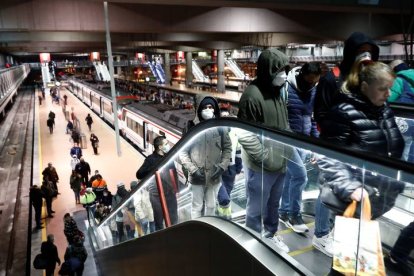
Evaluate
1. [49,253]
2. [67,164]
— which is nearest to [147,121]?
[67,164]

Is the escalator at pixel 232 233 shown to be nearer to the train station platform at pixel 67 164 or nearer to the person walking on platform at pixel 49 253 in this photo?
the person walking on platform at pixel 49 253

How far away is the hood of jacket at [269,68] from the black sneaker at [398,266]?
208 cm

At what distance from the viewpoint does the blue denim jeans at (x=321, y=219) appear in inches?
99.0

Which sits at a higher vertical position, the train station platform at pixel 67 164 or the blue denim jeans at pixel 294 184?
the blue denim jeans at pixel 294 184

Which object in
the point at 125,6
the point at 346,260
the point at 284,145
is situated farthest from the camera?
the point at 125,6

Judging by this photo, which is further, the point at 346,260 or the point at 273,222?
the point at 273,222

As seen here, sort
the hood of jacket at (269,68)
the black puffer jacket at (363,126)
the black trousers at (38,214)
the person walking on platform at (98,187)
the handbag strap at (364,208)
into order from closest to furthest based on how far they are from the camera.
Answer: the handbag strap at (364,208), the black puffer jacket at (363,126), the hood of jacket at (269,68), the person walking on platform at (98,187), the black trousers at (38,214)

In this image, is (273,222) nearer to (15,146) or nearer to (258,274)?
(258,274)

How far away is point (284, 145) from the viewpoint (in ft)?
8.66

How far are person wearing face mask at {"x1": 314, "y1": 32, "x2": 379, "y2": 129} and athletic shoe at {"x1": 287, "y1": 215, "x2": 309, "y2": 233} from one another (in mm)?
1018

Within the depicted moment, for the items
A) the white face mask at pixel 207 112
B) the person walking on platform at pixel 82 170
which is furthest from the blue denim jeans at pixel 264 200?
the person walking on platform at pixel 82 170

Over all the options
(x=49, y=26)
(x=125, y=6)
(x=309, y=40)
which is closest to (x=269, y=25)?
(x=125, y=6)

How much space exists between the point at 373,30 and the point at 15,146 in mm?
23309

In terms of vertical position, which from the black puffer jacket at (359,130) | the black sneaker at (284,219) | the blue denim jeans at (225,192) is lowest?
the black sneaker at (284,219)
